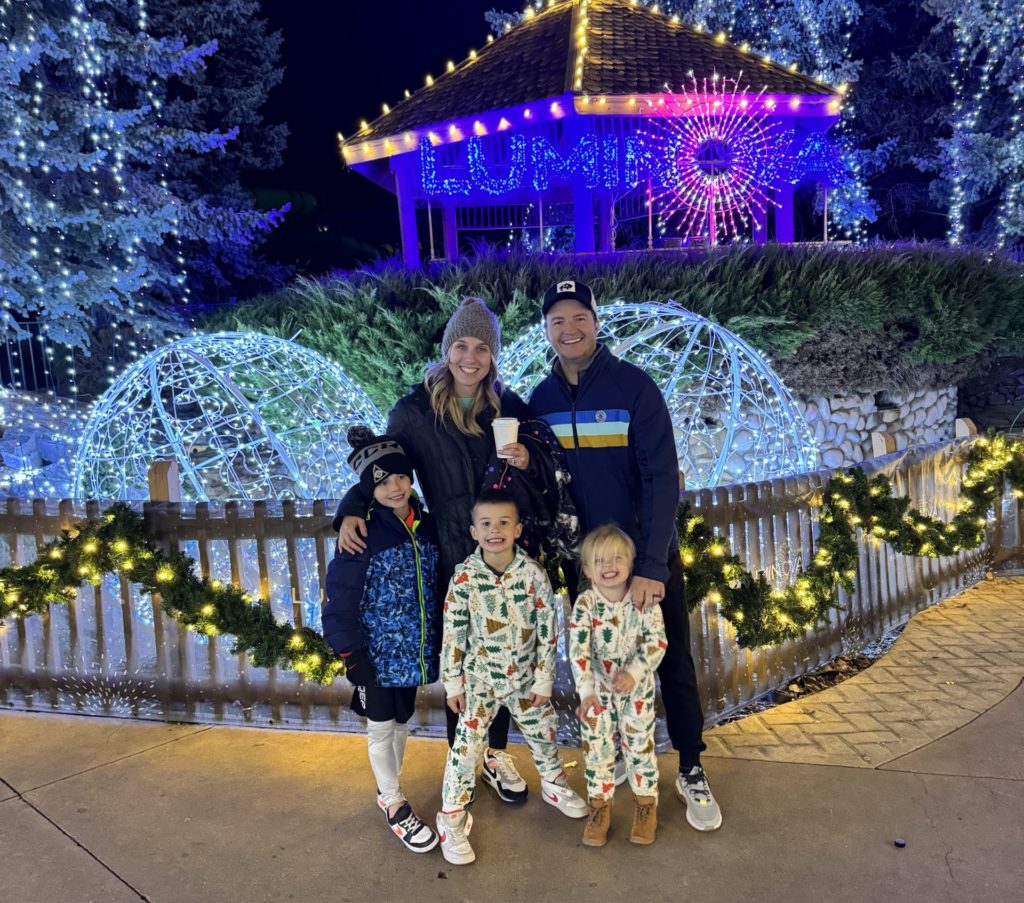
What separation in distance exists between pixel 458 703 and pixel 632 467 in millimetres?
1082

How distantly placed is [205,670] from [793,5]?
1960 centimetres

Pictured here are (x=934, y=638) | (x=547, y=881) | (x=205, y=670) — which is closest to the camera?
(x=547, y=881)

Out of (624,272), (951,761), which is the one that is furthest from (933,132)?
(951,761)

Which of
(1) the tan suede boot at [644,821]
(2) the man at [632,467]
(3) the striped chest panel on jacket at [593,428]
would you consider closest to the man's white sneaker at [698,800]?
(2) the man at [632,467]

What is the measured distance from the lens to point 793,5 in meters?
17.5

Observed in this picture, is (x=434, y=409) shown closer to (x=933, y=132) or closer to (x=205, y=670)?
(x=205, y=670)

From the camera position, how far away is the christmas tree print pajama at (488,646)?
2.72m

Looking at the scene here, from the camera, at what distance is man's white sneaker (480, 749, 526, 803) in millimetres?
2998

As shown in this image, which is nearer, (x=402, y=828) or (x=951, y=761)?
(x=402, y=828)

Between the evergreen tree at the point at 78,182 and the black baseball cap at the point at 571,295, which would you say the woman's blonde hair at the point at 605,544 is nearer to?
the black baseball cap at the point at 571,295

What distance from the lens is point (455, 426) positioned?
289 cm

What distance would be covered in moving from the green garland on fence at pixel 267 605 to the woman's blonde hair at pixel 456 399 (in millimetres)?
1200

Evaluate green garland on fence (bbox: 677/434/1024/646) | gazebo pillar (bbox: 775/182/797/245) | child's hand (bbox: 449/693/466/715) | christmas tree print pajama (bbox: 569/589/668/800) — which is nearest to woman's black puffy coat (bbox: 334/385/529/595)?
child's hand (bbox: 449/693/466/715)

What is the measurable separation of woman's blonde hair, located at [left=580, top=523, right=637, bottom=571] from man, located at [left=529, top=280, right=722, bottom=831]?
10 centimetres
